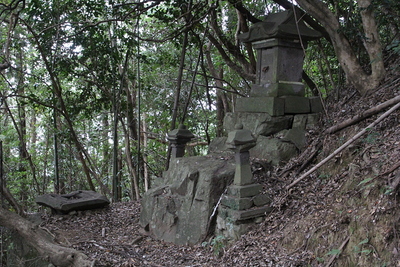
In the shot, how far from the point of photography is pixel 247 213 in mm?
4703

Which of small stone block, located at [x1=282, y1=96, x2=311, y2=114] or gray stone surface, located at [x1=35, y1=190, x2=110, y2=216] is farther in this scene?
gray stone surface, located at [x1=35, y1=190, x2=110, y2=216]

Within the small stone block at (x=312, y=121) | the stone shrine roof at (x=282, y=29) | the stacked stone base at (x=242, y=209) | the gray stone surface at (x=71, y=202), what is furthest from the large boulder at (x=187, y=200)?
the stone shrine roof at (x=282, y=29)

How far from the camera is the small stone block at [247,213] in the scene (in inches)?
184

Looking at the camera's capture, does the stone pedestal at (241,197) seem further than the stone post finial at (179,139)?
No

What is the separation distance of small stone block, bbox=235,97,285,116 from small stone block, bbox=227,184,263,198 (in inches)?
60.0

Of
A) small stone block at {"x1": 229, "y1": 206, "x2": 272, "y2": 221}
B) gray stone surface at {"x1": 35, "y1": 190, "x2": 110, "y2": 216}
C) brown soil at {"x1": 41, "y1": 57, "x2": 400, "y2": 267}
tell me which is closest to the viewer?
brown soil at {"x1": 41, "y1": 57, "x2": 400, "y2": 267}

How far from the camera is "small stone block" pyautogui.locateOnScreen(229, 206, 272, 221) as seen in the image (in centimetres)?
468

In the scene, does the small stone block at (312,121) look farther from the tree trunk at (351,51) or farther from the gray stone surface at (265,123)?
the tree trunk at (351,51)

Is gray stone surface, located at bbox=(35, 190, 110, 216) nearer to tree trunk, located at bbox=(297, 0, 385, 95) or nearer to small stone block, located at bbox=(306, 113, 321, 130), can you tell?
small stone block, located at bbox=(306, 113, 321, 130)

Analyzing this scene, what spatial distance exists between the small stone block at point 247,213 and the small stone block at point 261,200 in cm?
7

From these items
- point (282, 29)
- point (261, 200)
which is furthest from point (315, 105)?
point (261, 200)

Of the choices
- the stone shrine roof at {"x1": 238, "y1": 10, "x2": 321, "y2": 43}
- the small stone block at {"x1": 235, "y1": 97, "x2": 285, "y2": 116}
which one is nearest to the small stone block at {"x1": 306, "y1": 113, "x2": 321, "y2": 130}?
the small stone block at {"x1": 235, "y1": 97, "x2": 285, "y2": 116}

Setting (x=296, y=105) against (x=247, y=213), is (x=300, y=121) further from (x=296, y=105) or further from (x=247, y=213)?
(x=247, y=213)

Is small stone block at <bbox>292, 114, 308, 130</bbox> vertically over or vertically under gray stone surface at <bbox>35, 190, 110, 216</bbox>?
over
